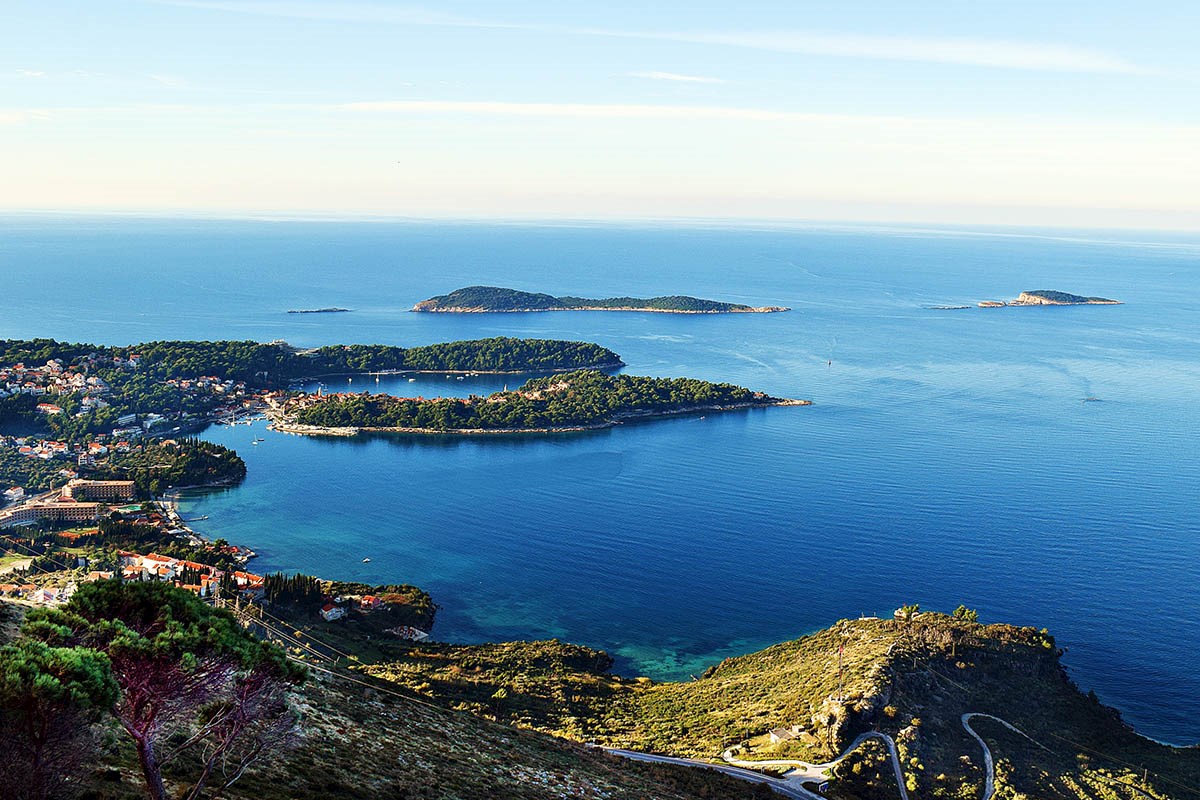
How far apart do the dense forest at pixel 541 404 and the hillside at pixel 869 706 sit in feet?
153

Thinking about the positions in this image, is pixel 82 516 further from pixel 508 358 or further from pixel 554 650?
pixel 508 358

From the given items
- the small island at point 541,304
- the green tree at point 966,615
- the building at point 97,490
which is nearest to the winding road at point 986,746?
the green tree at point 966,615

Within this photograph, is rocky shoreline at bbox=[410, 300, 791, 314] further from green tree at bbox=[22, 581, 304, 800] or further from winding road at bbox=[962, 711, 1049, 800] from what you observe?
green tree at bbox=[22, 581, 304, 800]

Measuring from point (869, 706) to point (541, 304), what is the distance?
442ft

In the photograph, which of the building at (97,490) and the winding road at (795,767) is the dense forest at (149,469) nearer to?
the building at (97,490)

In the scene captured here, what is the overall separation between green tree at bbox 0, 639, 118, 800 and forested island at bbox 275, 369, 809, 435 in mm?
72767

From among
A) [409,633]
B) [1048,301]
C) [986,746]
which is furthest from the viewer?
[1048,301]

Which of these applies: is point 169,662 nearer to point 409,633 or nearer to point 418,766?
point 418,766

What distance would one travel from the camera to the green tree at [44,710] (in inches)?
410

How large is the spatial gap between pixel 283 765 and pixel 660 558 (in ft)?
119

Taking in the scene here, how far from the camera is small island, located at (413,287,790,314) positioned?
513ft

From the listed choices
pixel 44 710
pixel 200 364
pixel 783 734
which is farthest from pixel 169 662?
pixel 200 364

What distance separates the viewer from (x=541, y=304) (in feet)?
526

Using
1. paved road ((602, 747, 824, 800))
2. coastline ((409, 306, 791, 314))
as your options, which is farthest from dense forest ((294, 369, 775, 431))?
coastline ((409, 306, 791, 314))
